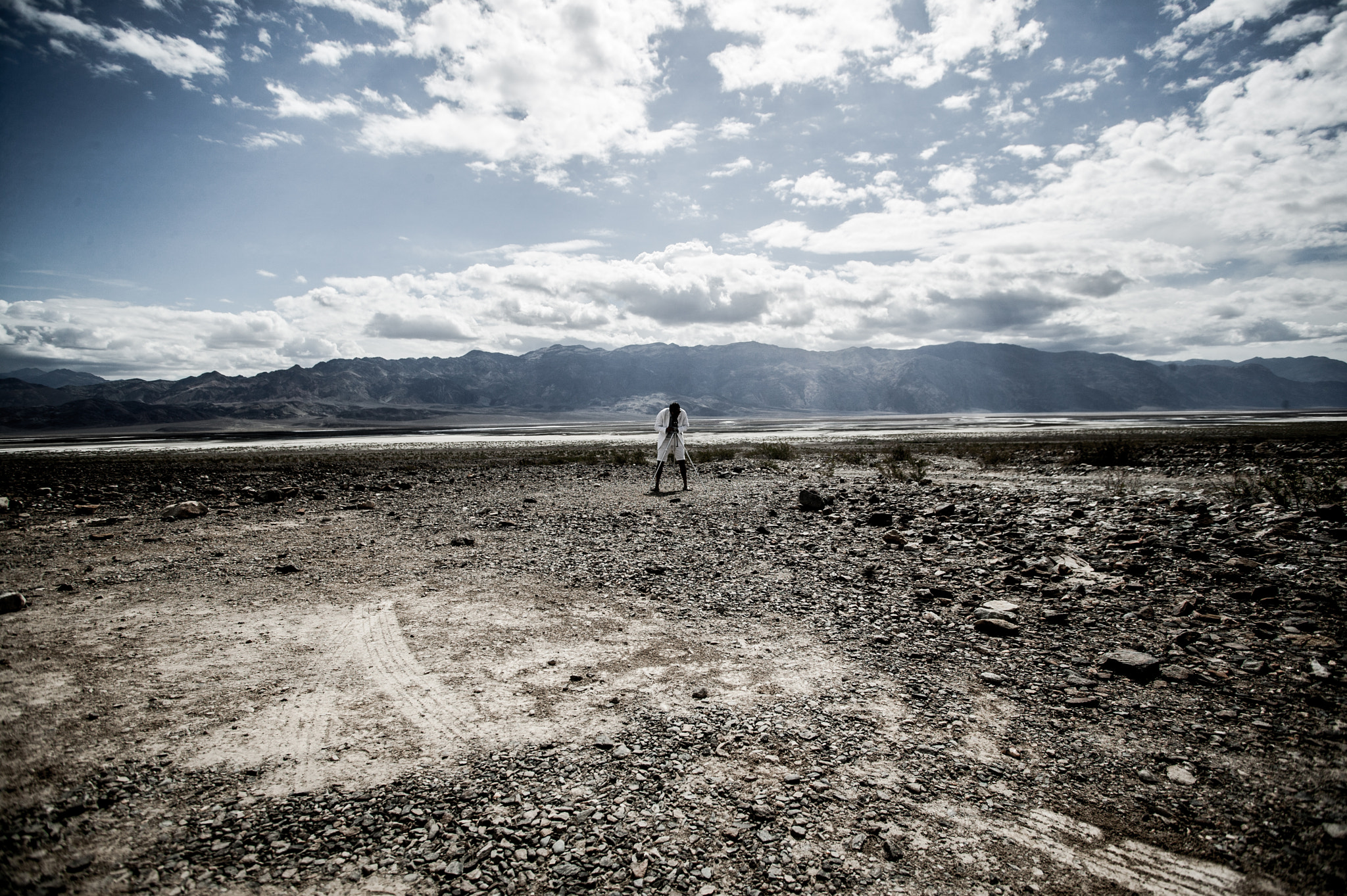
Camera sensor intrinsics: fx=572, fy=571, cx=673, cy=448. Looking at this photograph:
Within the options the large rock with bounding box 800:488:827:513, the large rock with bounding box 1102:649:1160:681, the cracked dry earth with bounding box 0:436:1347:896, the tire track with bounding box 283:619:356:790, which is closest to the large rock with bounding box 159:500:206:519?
the cracked dry earth with bounding box 0:436:1347:896

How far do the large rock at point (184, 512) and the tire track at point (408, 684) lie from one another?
10471 mm

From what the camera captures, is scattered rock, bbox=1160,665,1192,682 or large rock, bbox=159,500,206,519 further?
large rock, bbox=159,500,206,519

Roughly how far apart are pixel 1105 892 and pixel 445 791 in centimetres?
404

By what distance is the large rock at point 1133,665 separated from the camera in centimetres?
538

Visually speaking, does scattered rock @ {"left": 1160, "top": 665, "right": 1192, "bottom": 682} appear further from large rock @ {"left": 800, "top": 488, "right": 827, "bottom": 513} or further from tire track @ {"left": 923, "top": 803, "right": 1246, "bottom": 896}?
large rock @ {"left": 800, "top": 488, "right": 827, "bottom": 513}

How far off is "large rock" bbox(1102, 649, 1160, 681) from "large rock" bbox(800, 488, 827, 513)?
8547 mm

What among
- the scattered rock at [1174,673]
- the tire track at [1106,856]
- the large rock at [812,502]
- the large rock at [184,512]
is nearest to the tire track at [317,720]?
the tire track at [1106,856]

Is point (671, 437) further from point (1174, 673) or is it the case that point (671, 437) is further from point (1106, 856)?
point (1106, 856)

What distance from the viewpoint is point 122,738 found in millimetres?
4555

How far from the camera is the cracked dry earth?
3.34 m

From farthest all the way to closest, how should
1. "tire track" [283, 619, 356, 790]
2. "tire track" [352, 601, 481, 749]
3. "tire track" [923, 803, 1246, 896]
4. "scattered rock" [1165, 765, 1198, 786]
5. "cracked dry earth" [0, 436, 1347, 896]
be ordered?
"tire track" [352, 601, 481, 749]
"tire track" [283, 619, 356, 790]
"scattered rock" [1165, 765, 1198, 786]
"cracked dry earth" [0, 436, 1347, 896]
"tire track" [923, 803, 1246, 896]

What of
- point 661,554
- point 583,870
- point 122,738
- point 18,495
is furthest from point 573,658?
point 18,495

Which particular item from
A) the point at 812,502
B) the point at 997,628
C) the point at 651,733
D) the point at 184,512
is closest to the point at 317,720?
the point at 651,733

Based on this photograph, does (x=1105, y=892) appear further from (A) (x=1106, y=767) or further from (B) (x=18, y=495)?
(B) (x=18, y=495)
